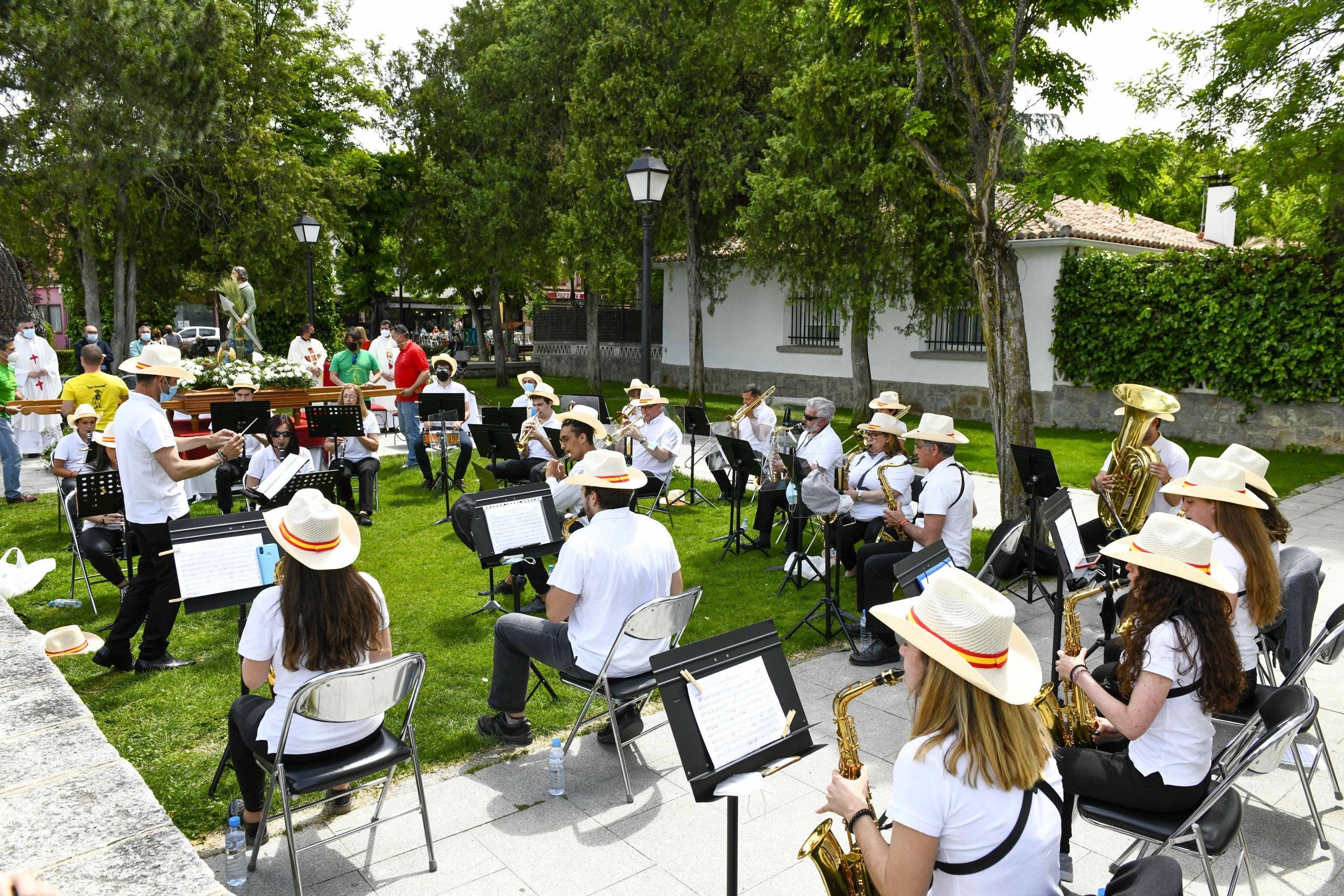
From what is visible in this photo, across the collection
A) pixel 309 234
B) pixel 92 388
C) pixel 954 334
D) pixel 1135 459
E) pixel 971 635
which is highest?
pixel 309 234

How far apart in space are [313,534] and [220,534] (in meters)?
1.69

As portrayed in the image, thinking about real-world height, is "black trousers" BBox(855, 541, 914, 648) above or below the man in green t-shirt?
below

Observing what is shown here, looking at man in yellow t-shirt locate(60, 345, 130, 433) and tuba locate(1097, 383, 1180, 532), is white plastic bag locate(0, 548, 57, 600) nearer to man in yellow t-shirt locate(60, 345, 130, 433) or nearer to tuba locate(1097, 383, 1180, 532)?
man in yellow t-shirt locate(60, 345, 130, 433)

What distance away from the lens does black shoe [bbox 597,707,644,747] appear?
5.42 m

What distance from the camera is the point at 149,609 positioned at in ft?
21.0

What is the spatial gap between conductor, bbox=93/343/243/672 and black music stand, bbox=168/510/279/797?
39.8 inches

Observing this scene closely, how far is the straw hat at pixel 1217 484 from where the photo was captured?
475cm

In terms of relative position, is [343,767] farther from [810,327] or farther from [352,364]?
[810,327]

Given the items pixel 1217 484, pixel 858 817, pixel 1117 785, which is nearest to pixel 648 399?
pixel 1217 484

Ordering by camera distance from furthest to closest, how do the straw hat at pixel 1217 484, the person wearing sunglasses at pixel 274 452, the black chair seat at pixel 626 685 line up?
the person wearing sunglasses at pixel 274 452 → the black chair seat at pixel 626 685 → the straw hat at pixel 1217 484

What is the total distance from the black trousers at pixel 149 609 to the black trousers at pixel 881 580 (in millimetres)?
4955

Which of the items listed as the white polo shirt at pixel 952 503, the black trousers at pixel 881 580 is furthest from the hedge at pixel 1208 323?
the black trousers at pixel 881 580

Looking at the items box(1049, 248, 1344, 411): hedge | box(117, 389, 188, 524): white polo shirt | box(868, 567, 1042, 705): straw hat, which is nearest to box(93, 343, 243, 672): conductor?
box(117, 389, 188, 524): white polo shirt

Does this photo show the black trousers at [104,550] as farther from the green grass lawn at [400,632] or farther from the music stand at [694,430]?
the music stand at [694,430]
